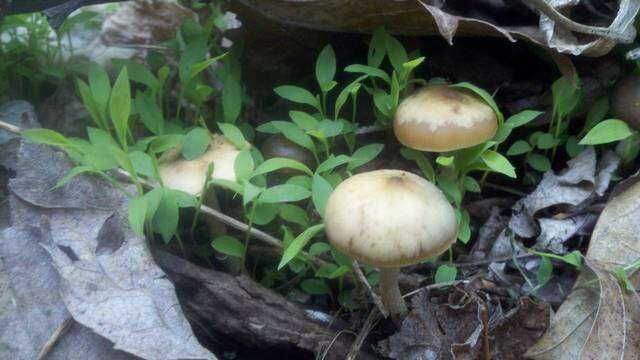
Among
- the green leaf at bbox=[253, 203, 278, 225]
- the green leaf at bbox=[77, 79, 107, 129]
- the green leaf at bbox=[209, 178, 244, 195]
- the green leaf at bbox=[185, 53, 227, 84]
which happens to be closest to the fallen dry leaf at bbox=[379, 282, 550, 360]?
the green leaf at bbox=[253, 203, 278, 225]

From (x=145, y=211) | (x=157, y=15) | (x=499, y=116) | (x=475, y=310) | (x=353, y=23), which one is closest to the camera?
(x=145, y=211)

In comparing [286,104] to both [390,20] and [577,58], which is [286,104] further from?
[577,58]

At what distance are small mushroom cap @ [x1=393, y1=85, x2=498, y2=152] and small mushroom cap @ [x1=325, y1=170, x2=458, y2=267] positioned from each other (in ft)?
1.15

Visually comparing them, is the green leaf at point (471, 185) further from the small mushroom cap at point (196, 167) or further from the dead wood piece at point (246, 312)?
the small mushroom cap at point (196, 167)

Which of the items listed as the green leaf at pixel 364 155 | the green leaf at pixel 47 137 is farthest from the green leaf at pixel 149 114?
the green leaf at pixel 364 155

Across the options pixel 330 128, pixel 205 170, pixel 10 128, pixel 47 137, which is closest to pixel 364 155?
pixel 330 128

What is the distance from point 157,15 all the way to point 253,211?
2.16m

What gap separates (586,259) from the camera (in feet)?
5.88

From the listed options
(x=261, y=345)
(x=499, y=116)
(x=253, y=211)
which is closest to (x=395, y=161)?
(x=499, y=116)

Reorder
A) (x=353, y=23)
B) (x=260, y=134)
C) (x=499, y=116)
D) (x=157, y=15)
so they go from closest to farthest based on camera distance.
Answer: (x=499, y=116), (x=353, y=23), (x=260, y=134), (x=157, y=15)

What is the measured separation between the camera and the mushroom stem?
168 centimetres

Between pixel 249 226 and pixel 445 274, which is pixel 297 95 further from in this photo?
pixel 445 274

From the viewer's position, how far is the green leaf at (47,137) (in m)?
1.71

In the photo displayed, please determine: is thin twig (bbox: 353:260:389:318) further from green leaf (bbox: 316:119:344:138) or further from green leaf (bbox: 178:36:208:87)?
green leaf (bbox: 178:36:208:87)
